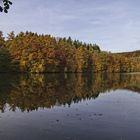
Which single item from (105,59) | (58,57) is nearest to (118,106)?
(58,57)

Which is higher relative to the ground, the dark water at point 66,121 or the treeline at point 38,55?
the treeline at point 38,55

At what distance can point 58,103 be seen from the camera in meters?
30.7

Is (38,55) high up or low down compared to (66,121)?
up

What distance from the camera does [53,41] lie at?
12181cm

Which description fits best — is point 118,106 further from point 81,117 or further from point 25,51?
point 25,51

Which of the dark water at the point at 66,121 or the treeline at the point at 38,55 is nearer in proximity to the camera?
the dark water at the point at 66,121

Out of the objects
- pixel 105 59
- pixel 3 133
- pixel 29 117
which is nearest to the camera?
pixel 3 133

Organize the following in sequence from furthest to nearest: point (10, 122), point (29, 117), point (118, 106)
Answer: point (118, 106), point (29, 117), point (10, 122)

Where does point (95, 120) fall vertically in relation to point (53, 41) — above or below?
below

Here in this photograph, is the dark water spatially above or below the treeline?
below

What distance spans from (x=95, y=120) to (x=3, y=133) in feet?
21.6

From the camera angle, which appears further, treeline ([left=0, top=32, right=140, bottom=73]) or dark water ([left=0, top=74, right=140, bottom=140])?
treeline ([left=0, top=32, right=140, bottom=73])

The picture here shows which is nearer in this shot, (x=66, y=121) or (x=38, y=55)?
(x=66, y=121)

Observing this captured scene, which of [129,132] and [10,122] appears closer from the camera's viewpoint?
[129,132]
